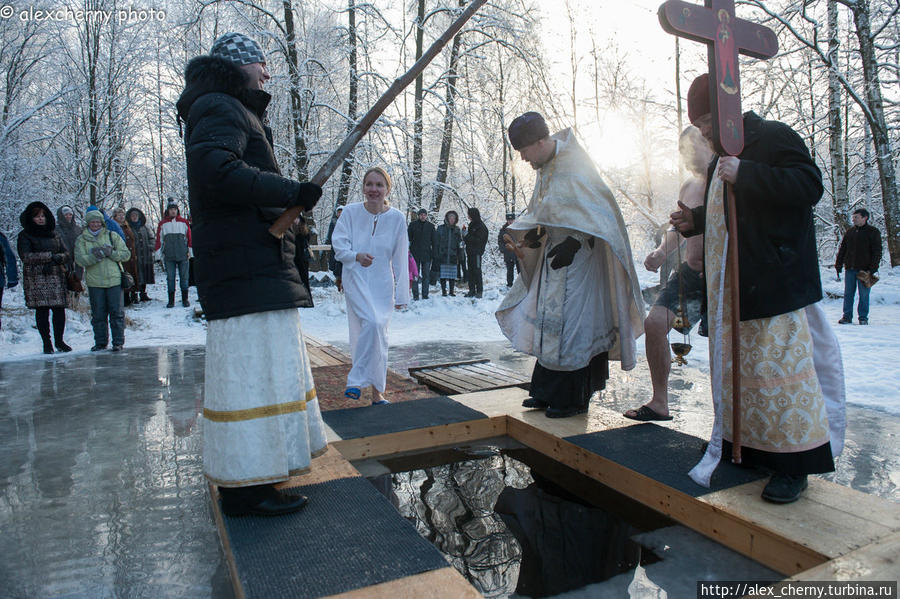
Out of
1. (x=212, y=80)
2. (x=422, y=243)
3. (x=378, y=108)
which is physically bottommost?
(x=422, y=243)

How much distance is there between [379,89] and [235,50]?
15.3 meters

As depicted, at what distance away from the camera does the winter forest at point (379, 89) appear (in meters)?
15.2

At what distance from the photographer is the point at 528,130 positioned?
3883mm

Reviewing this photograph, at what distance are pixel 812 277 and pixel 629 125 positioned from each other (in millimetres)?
22937

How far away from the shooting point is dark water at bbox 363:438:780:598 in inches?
94.1

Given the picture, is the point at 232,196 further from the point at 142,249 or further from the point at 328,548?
the point at 142,249

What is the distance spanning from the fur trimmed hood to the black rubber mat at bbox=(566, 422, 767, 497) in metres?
2.53

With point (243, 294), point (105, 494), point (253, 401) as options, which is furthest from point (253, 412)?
point (105, 494)

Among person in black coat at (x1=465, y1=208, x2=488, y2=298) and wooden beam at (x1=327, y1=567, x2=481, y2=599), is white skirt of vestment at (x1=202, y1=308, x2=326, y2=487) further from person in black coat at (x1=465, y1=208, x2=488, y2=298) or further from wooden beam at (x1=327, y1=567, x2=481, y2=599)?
person in black coat at (x1=465, y1=208, x2=488, y2=298)

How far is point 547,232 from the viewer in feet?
13.6

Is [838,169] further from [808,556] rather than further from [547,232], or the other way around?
[808,556]

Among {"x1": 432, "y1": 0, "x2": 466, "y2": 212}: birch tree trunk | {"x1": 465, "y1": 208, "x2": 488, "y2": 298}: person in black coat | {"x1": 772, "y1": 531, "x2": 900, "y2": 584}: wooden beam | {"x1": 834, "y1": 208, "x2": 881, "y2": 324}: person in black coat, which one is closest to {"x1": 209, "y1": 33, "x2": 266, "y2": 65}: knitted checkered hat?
{"x1": 772, "y1": 531, "x2": 900, "y2": 584}: wooden beam

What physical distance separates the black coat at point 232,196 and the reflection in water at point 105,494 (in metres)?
1.10

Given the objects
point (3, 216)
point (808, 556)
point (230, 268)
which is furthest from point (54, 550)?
point (3, 216)
